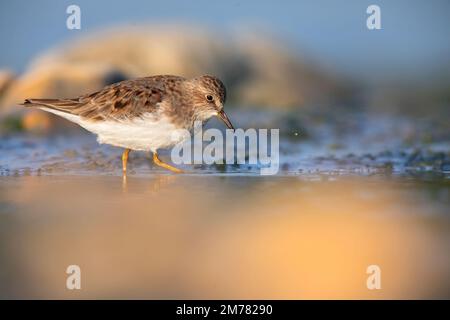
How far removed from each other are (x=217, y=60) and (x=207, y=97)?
30.2 feet

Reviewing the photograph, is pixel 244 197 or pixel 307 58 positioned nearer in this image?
pixel 244 197

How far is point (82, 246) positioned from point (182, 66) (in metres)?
12.2

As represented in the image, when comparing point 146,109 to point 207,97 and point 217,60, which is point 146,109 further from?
point 217,60

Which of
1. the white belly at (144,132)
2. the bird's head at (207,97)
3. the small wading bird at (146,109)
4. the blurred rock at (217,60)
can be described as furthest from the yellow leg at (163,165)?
the blurred rock at (217,60)

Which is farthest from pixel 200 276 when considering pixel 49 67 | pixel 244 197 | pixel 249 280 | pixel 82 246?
pixel 49 67

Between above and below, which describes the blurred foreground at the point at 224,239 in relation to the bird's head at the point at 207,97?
below

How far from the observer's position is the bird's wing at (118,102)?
912cm

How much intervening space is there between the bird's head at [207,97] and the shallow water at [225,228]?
81cm

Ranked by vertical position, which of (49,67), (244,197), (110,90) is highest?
(49,67)

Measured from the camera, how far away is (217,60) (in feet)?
60.7

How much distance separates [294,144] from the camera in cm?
1204

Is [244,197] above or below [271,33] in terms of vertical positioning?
below

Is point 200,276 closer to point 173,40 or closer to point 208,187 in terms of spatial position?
point 208,187

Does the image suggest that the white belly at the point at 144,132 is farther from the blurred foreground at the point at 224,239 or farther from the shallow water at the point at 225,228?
the blurred foreground at the point at 224,239
